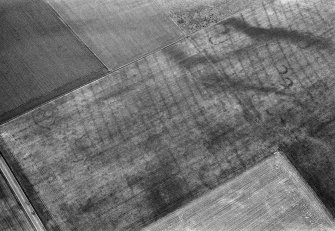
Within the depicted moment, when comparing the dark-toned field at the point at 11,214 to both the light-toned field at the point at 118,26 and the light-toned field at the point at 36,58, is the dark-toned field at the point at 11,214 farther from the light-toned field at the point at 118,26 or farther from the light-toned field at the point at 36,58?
the light-toned field at the point at 118,26

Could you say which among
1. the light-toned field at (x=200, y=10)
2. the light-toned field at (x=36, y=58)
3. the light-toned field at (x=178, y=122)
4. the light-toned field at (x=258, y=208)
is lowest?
the light-toned field at (x=258, y=208)

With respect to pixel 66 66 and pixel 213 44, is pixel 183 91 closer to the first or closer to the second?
pixel 213 44

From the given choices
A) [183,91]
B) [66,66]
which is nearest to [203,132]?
[183,91]

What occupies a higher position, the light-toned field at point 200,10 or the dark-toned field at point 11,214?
the light-toned field at point 200,10

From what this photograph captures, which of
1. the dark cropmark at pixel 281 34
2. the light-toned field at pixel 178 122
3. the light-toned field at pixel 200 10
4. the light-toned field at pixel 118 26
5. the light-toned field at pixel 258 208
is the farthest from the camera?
the light-toned field at pixel 200 10

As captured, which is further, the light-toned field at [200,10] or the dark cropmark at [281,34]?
the light-toned field at [200,10]

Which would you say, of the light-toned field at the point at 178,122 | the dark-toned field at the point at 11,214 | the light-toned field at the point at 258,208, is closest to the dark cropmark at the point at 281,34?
the light-toned field at the point at 178,122

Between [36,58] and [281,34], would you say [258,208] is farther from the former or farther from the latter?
[36,58]
